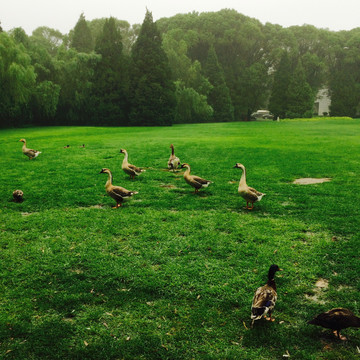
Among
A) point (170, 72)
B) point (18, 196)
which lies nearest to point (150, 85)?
point (170, 72)

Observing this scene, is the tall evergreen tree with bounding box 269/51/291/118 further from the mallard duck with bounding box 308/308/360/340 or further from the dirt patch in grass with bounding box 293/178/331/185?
the mallard duck with bounding box 308/308/360/340

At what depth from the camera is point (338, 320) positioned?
3570mm

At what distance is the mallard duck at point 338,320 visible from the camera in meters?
3.54

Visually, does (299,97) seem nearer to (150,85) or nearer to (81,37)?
→ (150,85)

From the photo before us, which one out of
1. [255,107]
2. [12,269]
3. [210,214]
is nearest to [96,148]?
[210,214]

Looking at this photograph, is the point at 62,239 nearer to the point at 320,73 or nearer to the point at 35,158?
the point at 35,158

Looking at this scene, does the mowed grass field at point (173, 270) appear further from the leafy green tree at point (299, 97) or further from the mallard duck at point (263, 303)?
the leafy green tree at point (299, 97)

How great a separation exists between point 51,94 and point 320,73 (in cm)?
5706

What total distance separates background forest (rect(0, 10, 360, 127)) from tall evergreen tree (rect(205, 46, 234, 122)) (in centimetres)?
17

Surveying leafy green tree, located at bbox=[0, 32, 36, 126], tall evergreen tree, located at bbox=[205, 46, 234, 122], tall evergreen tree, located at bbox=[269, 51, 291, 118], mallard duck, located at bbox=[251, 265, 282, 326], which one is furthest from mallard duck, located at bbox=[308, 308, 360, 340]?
tall evergreen tree, located at bbox=[269, 51, 291, 118]

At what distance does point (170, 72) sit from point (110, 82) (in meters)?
8.44

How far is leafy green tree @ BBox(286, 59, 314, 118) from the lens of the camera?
57.3 meters

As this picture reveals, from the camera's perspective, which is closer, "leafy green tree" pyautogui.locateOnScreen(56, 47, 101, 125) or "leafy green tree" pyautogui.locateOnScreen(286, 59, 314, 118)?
"leafy green tree" pyautogui.locateOnScreen(56, 47, 101, 125)

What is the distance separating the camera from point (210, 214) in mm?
7488
